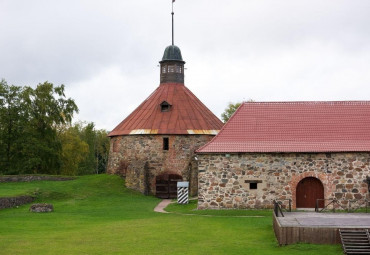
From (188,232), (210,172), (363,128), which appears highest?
(363,128)

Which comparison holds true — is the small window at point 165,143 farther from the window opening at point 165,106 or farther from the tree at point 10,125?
the tree at point 10,125

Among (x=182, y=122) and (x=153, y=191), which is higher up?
(x=182, y=122)

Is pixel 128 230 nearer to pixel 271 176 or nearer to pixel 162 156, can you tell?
pixel 271 176

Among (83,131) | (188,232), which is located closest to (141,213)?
(188,232)

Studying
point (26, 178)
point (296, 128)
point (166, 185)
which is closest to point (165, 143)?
point (166, 185)

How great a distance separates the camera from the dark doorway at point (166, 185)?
140 feet

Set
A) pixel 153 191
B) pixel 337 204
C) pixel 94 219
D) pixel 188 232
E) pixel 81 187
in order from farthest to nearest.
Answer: pixel 153 191
pixel 81 187
pixel 337 204
pixel 94 219
pixel 188 232

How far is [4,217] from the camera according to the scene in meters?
26.9

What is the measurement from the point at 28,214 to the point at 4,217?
1532 mm

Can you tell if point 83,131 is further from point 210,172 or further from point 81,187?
point 210,172

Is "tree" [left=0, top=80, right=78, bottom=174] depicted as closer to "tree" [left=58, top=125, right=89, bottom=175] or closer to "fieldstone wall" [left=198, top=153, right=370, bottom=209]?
"tree" [left=58, top=125, right=89, bottom=175]

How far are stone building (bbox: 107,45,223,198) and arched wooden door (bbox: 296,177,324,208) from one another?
12733 millimetres

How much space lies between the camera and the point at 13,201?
32188 mm

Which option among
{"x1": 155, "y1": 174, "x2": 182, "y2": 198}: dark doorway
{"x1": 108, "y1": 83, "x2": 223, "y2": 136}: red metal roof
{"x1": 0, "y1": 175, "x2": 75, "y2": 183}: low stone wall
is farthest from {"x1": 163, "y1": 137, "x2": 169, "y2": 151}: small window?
{"x1": 0, "y1": 175, "x2": 75, "y2": 183}: low stone wall
